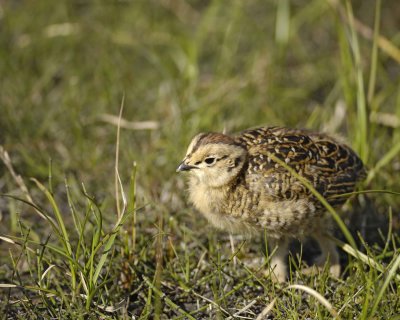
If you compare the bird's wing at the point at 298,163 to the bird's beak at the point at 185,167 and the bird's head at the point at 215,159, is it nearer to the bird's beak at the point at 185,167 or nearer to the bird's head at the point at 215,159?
the bird's head at the point at 215,159

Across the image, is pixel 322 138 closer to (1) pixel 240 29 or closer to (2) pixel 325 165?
(2) pixel 325 165

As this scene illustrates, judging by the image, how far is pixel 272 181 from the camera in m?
3.37

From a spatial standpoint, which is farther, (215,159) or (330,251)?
(330,251)

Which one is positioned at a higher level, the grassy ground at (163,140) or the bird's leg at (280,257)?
the grassy ground at (163,140)

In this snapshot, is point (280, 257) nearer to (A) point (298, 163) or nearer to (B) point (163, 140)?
(A) point (298, 163)

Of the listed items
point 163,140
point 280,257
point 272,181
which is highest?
point 272,181

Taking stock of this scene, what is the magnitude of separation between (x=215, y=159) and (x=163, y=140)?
4.61 feet

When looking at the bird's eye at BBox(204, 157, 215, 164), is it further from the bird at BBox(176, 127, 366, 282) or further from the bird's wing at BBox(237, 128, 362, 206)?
the bird's wing at BBox(237, 128, 362, 206)

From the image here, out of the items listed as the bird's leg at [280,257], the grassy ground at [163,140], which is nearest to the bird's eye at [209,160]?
the grassy ground at [163,140]

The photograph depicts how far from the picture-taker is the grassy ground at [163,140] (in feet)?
10.5

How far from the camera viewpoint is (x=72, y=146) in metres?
4.88

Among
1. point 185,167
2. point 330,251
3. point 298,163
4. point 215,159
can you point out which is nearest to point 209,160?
point 215,159

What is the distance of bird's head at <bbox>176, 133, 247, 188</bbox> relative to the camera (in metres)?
3.46

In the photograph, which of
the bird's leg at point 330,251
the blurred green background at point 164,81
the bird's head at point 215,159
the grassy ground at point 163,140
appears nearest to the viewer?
the grassy ground at point 163,140
